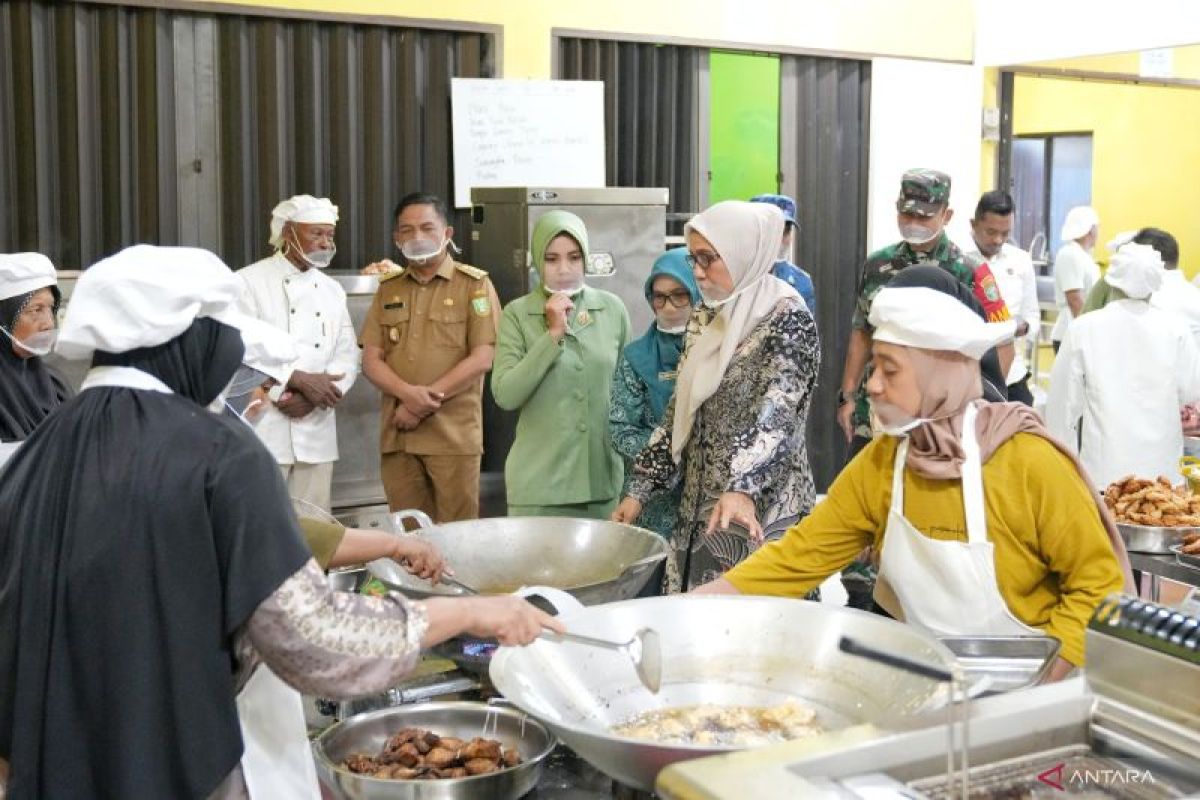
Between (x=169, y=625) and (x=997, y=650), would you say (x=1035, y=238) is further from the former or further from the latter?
(x=169, y=625)

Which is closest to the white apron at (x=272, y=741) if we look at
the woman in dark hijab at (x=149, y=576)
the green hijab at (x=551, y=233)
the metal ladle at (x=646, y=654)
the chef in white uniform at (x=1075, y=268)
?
the woman in dark hijab at (x=149, y=576)

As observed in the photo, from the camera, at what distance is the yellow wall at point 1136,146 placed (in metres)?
8.48

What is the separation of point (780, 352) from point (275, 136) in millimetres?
3335

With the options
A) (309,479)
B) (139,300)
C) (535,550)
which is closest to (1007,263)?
(309,479)

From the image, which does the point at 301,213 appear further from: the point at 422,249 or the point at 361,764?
the point at 361,764

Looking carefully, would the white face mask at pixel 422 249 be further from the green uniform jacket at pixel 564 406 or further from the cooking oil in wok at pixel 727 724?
the cooking oil in wok at pixel 727 724

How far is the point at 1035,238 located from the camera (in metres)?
9.01

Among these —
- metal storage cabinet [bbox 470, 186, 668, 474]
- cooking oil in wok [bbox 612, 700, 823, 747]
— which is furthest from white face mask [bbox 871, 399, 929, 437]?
metal storage cabinet [bbox 470, 186, 668, 474]

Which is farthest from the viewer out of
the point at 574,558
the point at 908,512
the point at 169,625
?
the point at 574,558

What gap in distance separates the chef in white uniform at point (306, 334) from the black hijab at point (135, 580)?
123 inches

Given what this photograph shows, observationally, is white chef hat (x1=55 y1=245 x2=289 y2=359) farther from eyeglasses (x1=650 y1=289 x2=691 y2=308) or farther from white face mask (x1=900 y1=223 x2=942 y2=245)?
white face mask (x1=900 y1=223 x2=942 y2=245)

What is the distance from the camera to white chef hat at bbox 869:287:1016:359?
2227 mm

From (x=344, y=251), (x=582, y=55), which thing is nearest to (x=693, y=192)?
(x=582, y=55)

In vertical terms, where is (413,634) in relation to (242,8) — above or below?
below
